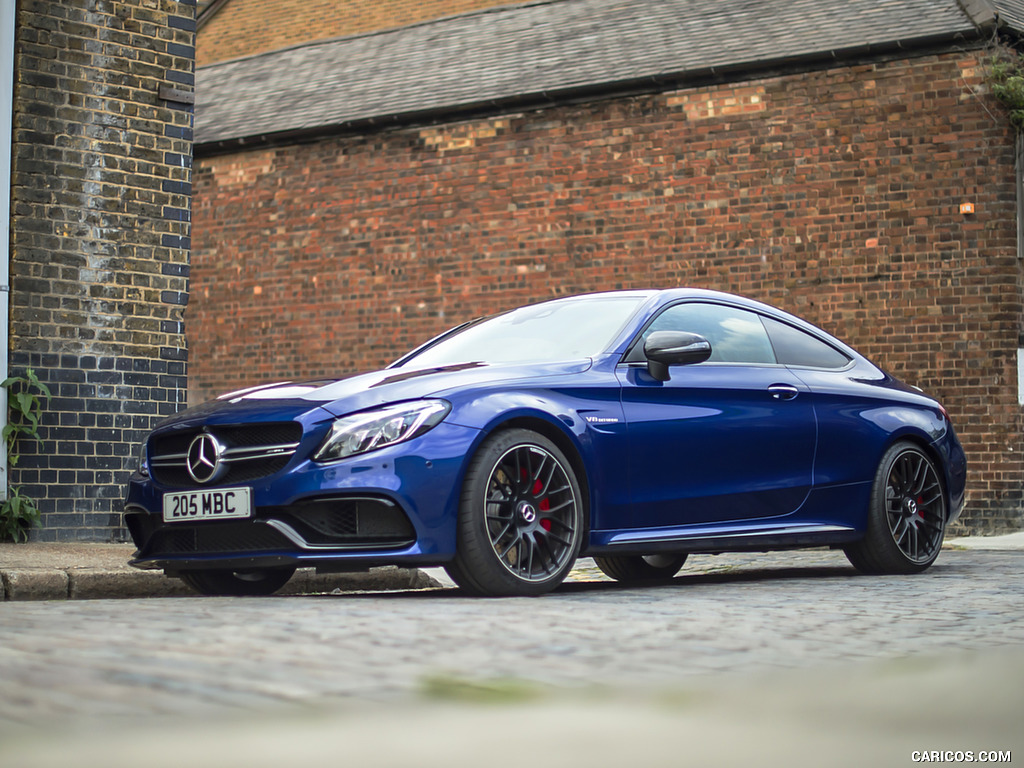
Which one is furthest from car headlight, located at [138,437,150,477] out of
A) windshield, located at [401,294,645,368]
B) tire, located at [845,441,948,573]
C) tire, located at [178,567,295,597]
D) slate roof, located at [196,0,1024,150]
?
slate roof, located at [196,0,1024,150]

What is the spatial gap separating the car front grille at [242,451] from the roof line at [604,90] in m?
10.5

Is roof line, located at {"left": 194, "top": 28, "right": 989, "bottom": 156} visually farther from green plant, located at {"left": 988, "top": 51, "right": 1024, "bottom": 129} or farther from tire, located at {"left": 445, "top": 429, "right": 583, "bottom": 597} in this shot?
tire, located at {"left": 445, "top": 429, "right": 583, "bottom": 597}

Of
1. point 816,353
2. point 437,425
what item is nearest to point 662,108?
point 816,353

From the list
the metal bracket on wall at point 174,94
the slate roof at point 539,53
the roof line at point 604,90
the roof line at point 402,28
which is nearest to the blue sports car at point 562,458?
the metal bracket on wall at point 174,94

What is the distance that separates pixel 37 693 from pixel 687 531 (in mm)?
3897

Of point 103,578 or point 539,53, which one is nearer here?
point 103,578

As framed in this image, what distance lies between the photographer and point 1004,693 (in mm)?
3459

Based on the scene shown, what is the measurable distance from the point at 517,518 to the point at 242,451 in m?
1.22

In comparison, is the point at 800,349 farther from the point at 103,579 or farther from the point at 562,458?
the point at 103,579

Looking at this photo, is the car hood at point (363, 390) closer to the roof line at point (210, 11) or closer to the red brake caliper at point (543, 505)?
the red brake caliper at point (543, 505)

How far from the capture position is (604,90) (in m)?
16.3

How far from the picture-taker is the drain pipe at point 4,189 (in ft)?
29.5

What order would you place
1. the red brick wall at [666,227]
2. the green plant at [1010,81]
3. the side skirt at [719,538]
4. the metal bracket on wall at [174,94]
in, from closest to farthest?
1. the side skirt at [719,538]
2. the metal bracket on wall at [174,94]
3. the green plant at [1010,81]
4. the red brick wall at [666,227]

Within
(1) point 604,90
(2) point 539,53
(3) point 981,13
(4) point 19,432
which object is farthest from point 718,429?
(2) point 539,53
